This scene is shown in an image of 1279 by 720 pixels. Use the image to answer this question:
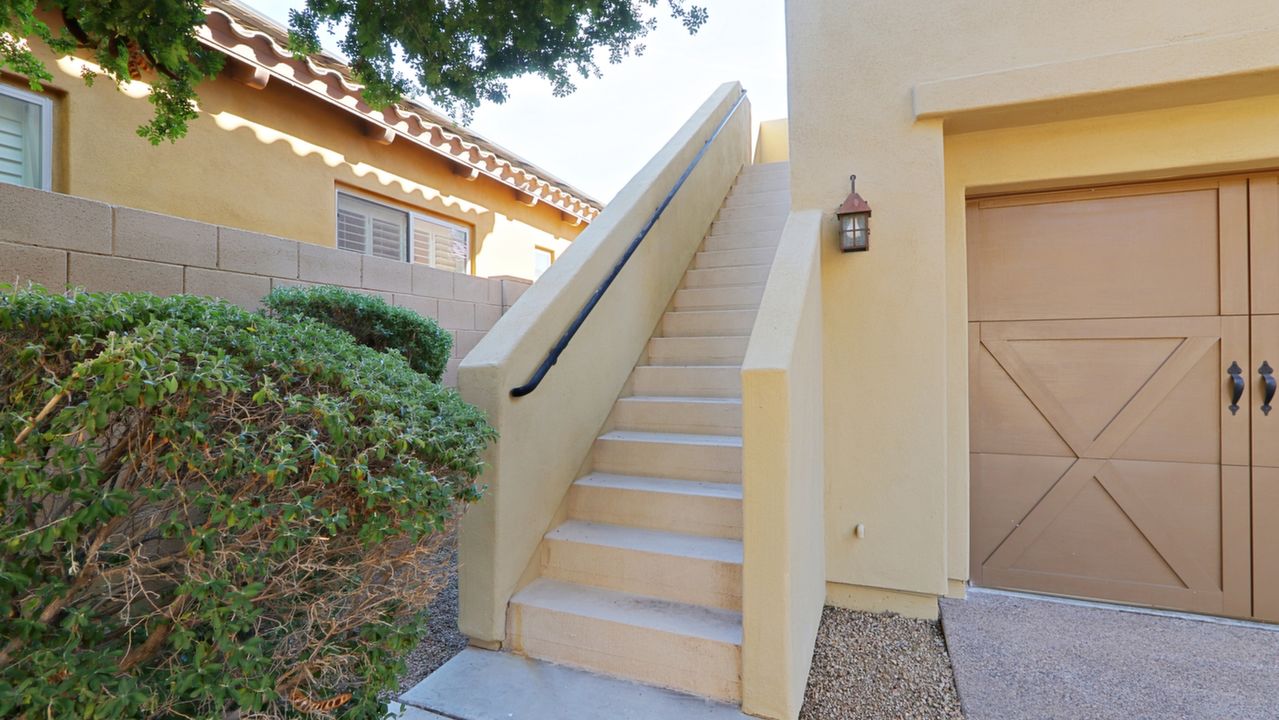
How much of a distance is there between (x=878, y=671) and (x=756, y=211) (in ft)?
14.4

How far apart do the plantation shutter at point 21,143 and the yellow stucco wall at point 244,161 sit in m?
0.09

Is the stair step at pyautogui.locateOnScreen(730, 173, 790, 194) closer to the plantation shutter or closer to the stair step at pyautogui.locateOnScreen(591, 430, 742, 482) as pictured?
the stair step at pyautogui.locateOnScreen(591, 430, 742, 482)

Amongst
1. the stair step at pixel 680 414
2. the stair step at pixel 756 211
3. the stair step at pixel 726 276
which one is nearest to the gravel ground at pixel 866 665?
the stair step at pixel 680 414

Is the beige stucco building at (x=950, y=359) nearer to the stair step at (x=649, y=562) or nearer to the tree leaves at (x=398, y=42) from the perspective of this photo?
the stair step at (x=649, y=562)

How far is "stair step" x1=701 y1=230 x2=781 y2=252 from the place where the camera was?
5.12 meters

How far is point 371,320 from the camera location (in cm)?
353

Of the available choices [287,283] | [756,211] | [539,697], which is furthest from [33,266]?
[756,211]

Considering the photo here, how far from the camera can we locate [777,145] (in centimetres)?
902

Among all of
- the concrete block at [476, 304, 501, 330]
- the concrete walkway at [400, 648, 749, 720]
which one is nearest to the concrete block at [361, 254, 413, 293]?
the concrete block at [476, 304, 501, 330]

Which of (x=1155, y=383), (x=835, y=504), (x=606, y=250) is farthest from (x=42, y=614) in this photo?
(x=1155, y=383)

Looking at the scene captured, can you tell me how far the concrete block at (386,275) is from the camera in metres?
4.16

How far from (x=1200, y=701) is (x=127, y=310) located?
4.34 metres

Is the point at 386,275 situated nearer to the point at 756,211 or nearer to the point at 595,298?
the point at 595,298

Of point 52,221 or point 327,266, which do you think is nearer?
point 52,221
